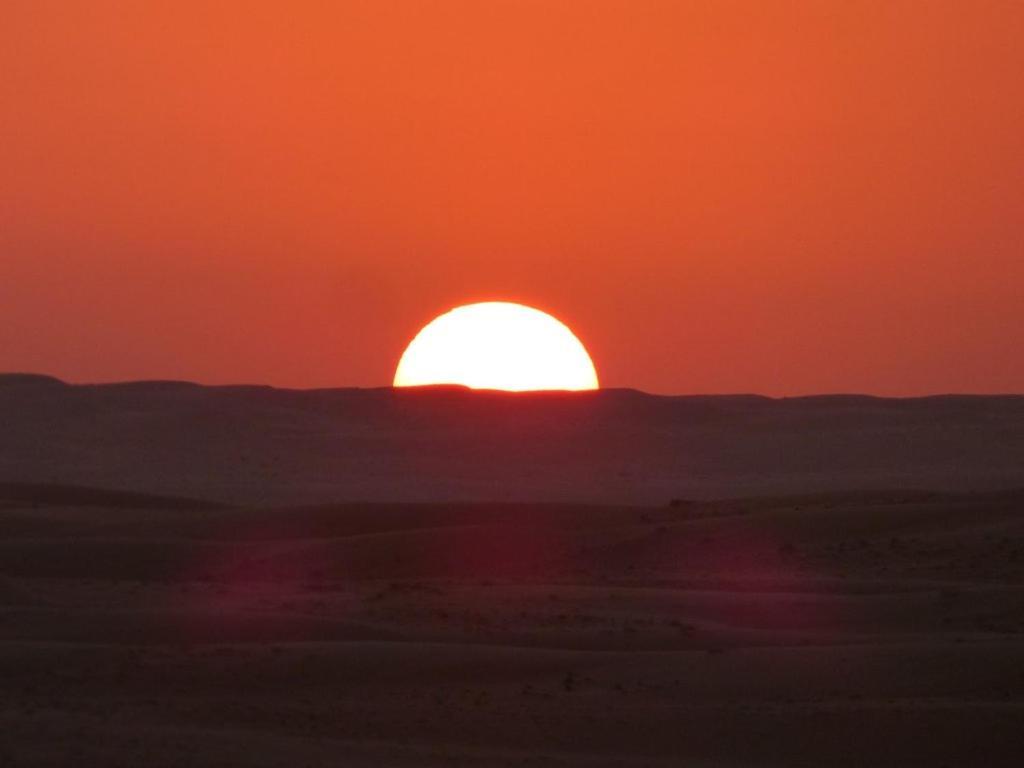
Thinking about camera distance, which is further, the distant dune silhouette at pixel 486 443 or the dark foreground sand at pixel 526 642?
the distant dune silhouette at pixel 486 443

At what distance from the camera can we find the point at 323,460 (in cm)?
3819

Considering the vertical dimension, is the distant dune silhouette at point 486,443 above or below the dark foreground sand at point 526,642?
above

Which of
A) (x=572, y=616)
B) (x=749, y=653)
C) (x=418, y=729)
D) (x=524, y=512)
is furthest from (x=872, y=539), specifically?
(x=418, y=729)

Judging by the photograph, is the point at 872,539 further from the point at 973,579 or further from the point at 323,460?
the point at 323,460

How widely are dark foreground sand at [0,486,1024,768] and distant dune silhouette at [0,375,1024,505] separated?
11.6 m

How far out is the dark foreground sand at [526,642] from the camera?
9.13m

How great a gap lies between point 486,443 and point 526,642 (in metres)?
29.0

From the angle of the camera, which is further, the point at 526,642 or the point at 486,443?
the point at 486,443

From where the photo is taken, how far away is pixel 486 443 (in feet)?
134

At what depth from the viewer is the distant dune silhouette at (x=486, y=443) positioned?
33500mm

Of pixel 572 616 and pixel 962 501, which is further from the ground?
pixel 962 501

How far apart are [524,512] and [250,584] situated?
5636mm

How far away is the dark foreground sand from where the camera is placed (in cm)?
913

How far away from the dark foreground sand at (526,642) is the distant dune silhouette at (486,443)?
38.1ft
